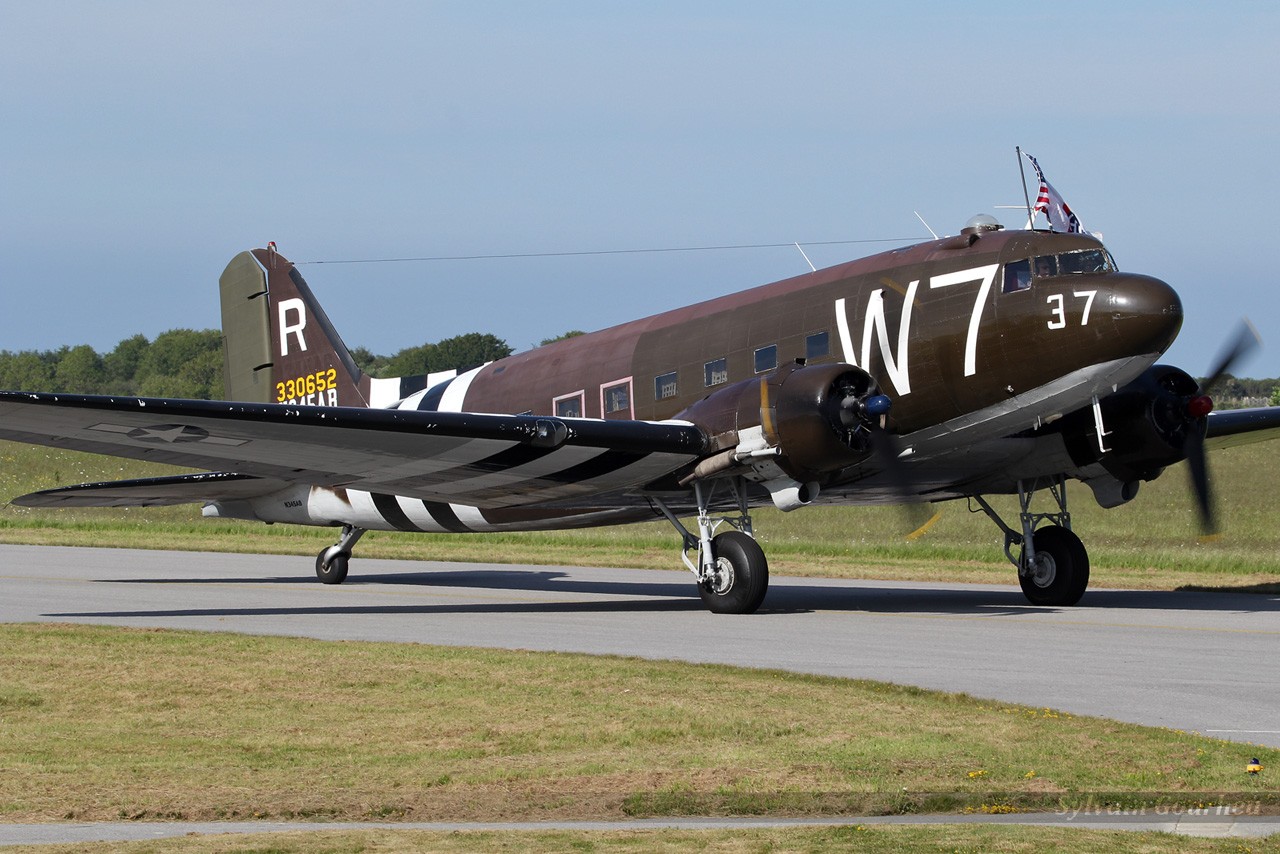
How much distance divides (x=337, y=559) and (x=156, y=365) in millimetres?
123318

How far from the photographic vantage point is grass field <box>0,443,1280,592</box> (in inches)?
1156

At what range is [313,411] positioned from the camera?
56.0ft

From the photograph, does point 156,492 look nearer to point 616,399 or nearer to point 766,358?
point 616,399

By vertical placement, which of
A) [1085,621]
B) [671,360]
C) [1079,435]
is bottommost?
[1085,621]

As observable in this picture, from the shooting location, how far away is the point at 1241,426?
2233 cm

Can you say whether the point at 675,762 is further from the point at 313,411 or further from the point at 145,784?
the point at 313,411

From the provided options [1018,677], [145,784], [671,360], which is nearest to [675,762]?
[145,784]

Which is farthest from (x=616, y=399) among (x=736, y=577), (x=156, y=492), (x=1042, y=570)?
(x=156, y=492)

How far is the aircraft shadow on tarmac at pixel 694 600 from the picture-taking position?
778 inches

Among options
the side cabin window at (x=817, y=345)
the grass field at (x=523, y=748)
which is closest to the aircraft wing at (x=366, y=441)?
the side cabin window at (x=817, y=345)

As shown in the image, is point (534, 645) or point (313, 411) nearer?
point (534, 645)

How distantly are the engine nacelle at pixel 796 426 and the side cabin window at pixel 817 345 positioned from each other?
55cm

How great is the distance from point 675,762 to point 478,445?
31.0 feet

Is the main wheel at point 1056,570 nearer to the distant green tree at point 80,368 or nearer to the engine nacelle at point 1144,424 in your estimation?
the engine nacelle at point 1144,424
